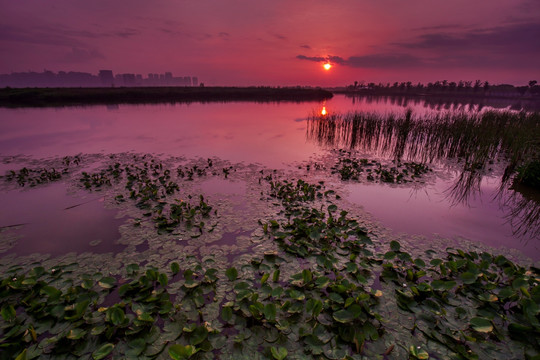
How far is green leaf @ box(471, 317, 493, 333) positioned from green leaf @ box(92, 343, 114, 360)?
13.4 ft

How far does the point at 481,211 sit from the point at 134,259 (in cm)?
874

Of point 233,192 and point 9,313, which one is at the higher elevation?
point 9,313

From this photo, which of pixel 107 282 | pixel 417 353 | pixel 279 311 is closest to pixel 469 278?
pixel 417 353

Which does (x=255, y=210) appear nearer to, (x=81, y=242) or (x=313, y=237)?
(x=313, y=237)

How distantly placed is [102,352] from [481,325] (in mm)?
4244

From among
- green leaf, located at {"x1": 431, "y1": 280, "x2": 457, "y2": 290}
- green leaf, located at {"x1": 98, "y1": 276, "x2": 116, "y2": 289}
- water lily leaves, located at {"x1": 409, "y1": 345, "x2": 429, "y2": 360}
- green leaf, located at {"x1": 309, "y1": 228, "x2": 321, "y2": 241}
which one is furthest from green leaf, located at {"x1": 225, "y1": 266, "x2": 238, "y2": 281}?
green leaf, located at {"x1": 431, "y1": 280, "x2": 457, "y2": 290}

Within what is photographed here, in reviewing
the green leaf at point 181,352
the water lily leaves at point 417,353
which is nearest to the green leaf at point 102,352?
the green leaf at point 181,352

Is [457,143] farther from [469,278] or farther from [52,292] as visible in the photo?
[52,292]

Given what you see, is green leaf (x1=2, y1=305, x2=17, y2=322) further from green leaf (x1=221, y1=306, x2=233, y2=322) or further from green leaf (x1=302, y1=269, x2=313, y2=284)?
green leaf (x1=302, y1=269, x2=313, y2=284)

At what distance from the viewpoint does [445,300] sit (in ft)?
10.6

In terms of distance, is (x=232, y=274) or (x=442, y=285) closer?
(x=442, y=285)

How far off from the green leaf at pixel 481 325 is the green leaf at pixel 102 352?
4.09 m

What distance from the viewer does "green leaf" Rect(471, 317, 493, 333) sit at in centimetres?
264

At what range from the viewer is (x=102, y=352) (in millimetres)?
2354
